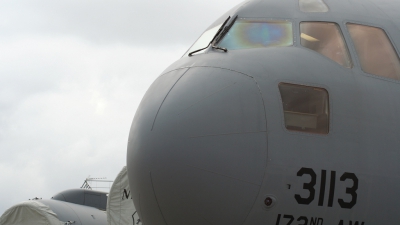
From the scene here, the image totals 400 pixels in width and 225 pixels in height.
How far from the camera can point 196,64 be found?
7.80 m

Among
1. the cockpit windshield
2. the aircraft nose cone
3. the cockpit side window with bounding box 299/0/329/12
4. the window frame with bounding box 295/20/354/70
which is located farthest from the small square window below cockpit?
the cockpit side window with bounding box 299/0/329/12

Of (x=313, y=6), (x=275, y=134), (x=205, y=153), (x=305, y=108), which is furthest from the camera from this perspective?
(x=313, y=6)

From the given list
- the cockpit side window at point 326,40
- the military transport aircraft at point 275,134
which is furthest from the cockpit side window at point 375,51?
the cockpit side window at point 326,40

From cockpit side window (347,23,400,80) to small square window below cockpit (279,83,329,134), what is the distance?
839 mm

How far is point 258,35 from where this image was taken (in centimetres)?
833

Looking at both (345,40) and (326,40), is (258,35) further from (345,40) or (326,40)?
(345,40)

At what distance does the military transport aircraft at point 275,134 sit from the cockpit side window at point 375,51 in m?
0.02

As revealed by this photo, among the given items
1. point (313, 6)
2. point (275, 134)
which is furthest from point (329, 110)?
point (313, 6)

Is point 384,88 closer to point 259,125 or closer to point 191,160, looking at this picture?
point 259,125

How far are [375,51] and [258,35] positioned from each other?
151 cm

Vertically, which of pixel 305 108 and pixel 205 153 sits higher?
pixel 305 108

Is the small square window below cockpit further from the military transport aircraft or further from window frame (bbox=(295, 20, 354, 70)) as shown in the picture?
window frame (bbox=(295, 20, 354, 70))

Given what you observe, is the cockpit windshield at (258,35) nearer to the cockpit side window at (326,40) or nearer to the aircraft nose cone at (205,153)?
the cockpit side window at (326,40)

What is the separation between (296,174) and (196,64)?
1817mm
